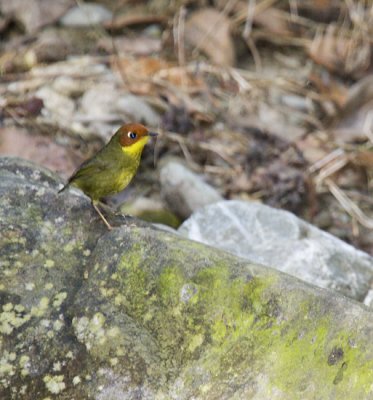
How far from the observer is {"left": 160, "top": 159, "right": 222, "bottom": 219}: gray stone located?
5.84m

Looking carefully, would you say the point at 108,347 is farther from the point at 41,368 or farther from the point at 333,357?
the point at 333,357

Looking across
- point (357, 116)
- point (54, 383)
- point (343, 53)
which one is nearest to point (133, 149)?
point (54, 383)

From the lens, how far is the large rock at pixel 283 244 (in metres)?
4.68

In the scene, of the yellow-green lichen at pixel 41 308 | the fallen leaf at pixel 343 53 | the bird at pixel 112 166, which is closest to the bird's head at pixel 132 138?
the bird at pixel 112 166

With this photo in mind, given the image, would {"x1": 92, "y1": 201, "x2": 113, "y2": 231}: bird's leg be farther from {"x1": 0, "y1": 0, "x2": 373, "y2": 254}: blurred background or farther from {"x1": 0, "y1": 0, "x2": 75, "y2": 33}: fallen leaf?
{"x1": 0, "y1": 0, "x2": 75, "y2": 33}: fallen leaf

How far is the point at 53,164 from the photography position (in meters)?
5.96

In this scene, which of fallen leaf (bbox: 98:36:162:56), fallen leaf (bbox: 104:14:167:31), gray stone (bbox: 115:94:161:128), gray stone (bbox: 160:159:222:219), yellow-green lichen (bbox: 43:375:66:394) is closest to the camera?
yellow-green lichen (bbox: 43:375:66:394)

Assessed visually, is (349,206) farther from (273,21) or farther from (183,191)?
(273,21)

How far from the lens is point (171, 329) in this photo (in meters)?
3.14

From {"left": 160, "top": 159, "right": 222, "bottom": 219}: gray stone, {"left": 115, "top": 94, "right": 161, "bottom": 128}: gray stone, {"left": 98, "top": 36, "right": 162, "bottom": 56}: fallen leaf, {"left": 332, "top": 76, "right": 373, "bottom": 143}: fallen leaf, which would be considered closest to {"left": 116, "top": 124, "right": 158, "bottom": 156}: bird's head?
{"left": 160, "top": 159, "right": 222, "bottom": 219}: gray stone

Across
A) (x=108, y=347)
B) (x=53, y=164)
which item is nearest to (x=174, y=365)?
(x=108, y=347)

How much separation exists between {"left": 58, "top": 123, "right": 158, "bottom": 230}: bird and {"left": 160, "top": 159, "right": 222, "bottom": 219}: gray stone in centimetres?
153

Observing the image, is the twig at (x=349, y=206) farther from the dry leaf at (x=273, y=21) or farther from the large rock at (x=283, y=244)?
the dry leaf at (x=273, y=21)

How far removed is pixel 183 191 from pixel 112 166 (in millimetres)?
1683
